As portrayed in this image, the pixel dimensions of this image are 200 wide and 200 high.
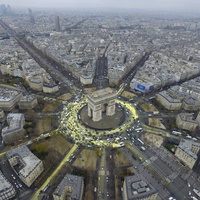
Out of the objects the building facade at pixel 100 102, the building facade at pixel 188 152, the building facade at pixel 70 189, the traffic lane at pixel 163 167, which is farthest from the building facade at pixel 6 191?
the building facade at pixel 188 152

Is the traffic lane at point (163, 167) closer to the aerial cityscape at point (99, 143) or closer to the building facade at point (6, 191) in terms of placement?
the aerial cityscape at point (99, 143)

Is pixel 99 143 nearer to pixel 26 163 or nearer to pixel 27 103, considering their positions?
pixel 26 163

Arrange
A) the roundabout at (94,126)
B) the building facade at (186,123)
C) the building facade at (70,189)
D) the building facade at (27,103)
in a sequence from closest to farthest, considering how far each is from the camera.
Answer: the building facade at (70,189) < the roundabout at (94,126) < the building facade at (186,123) < the building facade at (27,103)

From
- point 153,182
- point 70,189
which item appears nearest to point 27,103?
point 70,189

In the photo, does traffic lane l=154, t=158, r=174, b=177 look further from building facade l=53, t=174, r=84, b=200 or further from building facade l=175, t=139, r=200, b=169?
building facade l=53, t=174, r=84, b=200

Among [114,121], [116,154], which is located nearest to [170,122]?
[114,121]

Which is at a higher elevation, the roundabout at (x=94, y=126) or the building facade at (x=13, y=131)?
the building facade at (x=13, y=131)

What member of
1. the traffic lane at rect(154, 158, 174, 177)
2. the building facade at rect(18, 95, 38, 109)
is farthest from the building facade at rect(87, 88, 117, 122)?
the traffic lane at rect(154, 158, 174, 177)

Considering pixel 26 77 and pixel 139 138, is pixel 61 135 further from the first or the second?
pixel 26 77
